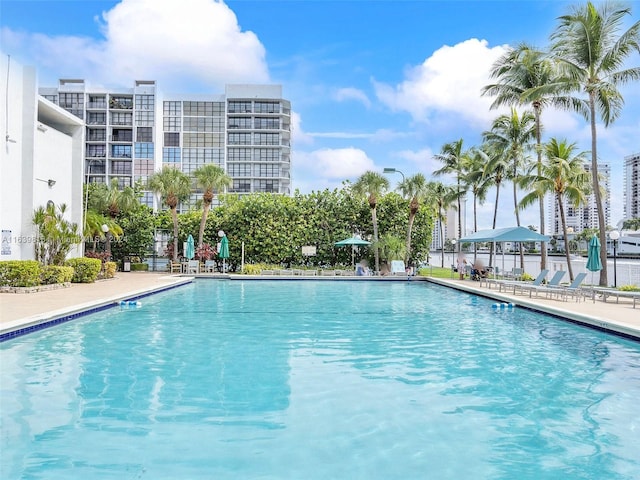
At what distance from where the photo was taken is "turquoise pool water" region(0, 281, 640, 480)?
4734 millimetres

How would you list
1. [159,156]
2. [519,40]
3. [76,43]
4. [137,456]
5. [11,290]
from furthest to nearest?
[159,156]
[519,40]
[76,43]
[11,290]
[137,456]

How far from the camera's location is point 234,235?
31031mm

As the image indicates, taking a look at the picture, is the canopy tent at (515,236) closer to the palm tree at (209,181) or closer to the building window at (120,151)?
the palm tree at (209,181)

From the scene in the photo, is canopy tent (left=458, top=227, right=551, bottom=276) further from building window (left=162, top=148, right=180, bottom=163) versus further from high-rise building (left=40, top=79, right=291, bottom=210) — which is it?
building window (left=162, top=148, right=180, bottom=163)

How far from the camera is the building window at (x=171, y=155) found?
7919 centimetres

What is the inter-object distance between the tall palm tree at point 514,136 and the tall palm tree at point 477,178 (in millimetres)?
2497

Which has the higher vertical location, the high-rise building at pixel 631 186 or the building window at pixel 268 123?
the building window at pixel 268 123

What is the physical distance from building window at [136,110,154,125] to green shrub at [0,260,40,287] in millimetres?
63226

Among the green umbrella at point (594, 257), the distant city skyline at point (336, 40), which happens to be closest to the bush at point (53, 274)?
the distant city skyline at point (336, 40)

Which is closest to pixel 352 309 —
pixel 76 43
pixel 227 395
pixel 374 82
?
pixel 227 395

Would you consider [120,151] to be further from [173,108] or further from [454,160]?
[454,160]

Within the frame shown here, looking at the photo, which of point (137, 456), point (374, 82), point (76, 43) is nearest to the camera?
point (137, 456)

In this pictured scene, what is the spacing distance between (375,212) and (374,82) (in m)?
6.89

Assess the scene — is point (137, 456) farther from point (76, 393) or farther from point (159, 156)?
point (159, 156)
